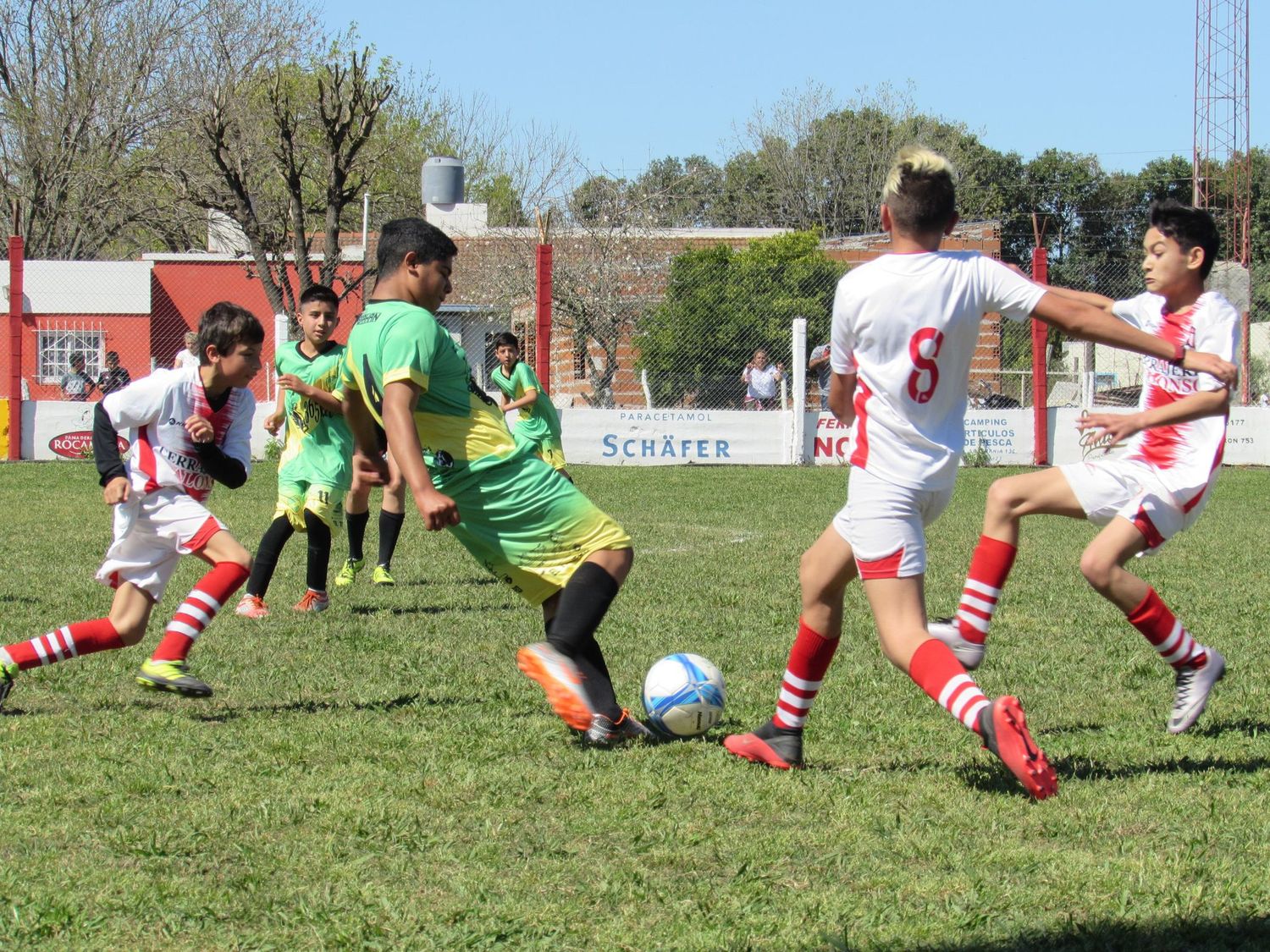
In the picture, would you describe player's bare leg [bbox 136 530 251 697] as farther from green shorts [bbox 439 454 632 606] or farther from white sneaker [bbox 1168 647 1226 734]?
white sneaker [bbox 1168 647 1226 734]

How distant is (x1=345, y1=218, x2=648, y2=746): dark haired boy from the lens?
14.6ft

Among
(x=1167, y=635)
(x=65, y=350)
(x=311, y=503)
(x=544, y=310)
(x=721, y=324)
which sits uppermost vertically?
(x=544, y=310)

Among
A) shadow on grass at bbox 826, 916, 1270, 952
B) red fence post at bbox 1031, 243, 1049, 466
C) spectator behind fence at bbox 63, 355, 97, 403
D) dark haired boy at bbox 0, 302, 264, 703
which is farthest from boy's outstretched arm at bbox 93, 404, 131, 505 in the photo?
red fence post at bbox 1031, 243, 1049, 466

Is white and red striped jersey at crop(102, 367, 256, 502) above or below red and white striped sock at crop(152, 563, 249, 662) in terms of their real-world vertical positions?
above

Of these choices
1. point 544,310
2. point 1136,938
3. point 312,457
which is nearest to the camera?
point 1136,938

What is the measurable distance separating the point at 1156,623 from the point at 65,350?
824 inches

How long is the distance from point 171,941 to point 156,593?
2.63 metres

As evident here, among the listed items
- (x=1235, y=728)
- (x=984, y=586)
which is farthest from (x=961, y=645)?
(x=1235, y=728)

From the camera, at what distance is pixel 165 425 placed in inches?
207

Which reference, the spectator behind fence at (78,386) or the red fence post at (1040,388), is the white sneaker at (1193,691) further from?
the spectator behind fence at (78,386)

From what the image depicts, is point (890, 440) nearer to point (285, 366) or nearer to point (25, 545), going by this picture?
point (285, 366)

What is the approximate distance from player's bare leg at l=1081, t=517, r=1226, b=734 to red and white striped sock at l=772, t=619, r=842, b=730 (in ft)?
3.53

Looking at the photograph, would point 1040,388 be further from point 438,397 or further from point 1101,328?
point 1101,328

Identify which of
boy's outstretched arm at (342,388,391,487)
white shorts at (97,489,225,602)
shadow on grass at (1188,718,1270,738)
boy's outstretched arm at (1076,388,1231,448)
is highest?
boy's outstretched arm at (1076,388,1231,448)
